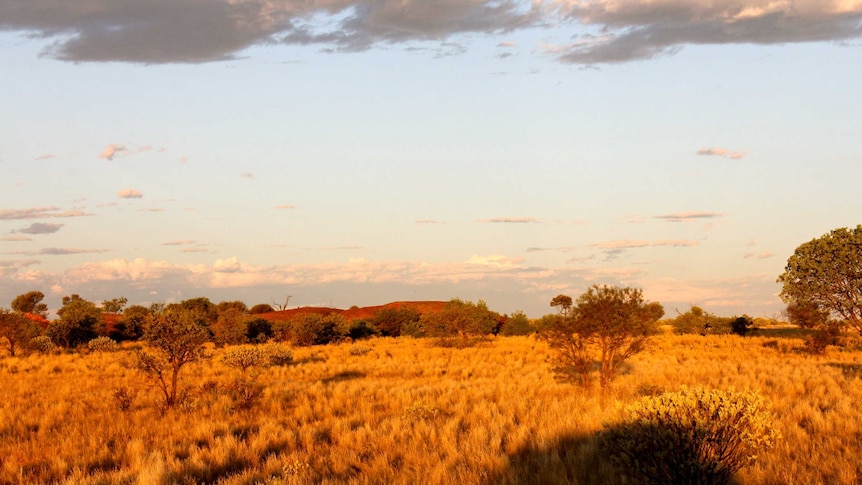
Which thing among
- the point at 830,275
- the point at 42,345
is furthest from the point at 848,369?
the point at 42,345

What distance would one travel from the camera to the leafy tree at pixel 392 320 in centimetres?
5225

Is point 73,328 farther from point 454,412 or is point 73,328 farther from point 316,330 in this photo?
point 454,412

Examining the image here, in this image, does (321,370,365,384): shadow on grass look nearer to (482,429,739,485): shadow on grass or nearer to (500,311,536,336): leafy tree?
(482,429,739,485): shadow on grass

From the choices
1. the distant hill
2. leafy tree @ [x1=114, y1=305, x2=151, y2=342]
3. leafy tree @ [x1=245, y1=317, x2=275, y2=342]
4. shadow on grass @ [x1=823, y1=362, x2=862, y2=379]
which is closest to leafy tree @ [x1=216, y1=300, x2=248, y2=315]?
the distant hill

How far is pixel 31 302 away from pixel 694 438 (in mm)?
83128

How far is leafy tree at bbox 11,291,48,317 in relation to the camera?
6981 centimetres

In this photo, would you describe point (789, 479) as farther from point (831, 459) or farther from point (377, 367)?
point (377, 367)

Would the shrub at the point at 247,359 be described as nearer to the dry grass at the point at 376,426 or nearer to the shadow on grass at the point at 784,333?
the dry grass at the point at 376,426

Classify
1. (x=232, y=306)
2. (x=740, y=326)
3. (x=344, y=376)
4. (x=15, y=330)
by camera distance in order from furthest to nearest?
(x=232, y=306)
(x=740, y=326)
(x=15, y=330)
(x=344, y=376)

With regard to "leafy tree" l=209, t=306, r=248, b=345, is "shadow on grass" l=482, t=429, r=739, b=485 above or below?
below

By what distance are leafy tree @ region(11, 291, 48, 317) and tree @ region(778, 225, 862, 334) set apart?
77155mm

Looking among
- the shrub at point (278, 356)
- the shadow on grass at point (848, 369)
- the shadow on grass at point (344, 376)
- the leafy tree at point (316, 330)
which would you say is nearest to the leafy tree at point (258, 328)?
the leafy tree at point (316, 330)

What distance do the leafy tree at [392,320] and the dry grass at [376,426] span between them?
28.2 meters

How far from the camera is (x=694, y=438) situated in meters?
7.48
